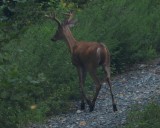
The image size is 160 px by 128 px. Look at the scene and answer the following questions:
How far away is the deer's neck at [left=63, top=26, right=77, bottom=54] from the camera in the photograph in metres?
10.9

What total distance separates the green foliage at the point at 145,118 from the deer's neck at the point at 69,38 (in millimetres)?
2629

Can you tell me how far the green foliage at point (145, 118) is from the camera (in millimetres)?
8016

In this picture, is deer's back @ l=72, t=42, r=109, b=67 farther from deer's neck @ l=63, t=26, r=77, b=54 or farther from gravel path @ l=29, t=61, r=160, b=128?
gravel path @ l=29, t=61, r=160, b=128

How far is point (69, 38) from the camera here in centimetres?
1105

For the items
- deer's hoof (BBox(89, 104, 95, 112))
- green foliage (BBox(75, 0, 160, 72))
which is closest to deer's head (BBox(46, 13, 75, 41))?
green foliage (BBox(75, 0, 160, 72))

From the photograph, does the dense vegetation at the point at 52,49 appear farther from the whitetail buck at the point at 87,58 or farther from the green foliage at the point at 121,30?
the whitetail buck at the point at 87,58

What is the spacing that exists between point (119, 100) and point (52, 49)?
144cm

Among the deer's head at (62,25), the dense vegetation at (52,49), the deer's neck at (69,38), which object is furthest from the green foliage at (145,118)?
the deer's head at (62,25)

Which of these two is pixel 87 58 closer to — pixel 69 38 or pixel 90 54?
pixel 90 54

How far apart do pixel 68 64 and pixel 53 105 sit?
1.21 meters

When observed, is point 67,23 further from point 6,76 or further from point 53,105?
point 6,76

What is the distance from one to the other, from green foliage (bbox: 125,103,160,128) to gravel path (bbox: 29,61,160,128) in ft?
0.98

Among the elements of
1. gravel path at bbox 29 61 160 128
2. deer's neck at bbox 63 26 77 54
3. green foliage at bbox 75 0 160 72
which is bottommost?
gravel path at bbox 29 61 160 128

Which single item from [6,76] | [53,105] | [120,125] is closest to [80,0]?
[53,105]
